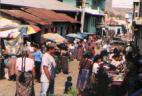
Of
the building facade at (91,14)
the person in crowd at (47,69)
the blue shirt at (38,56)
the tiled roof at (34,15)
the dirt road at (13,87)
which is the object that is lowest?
→ the building facade at (91,14)

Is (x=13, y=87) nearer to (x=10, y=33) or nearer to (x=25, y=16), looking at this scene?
(x=10, y=33)

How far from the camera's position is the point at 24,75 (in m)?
13.1

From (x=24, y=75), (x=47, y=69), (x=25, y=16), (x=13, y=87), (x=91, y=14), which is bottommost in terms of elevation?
(x=91, y=14)

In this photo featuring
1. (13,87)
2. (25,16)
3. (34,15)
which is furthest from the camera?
(34,15)

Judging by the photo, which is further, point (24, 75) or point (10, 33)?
point (10, 33)

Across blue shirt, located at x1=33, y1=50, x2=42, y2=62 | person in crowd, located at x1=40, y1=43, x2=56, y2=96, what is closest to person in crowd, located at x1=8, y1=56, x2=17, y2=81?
blue shirt, located at x1=33, y1=50, x2=42, y2=62

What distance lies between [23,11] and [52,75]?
17566mm

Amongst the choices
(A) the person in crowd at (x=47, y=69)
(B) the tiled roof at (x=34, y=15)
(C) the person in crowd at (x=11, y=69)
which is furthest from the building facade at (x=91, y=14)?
(A) the person in crowd at (x=47, y=69)

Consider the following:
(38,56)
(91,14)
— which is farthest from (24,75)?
(91,14)

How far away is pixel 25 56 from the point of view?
1318cm

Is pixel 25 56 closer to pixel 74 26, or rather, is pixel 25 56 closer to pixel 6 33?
pixel 6 33

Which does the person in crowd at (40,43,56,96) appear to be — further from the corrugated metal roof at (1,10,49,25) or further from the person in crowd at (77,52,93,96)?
the corrugated metal roof at (1,10,49,25)

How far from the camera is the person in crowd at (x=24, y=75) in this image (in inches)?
513

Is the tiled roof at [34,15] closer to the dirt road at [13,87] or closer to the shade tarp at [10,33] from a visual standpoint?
the shade tarp at [10,33]
